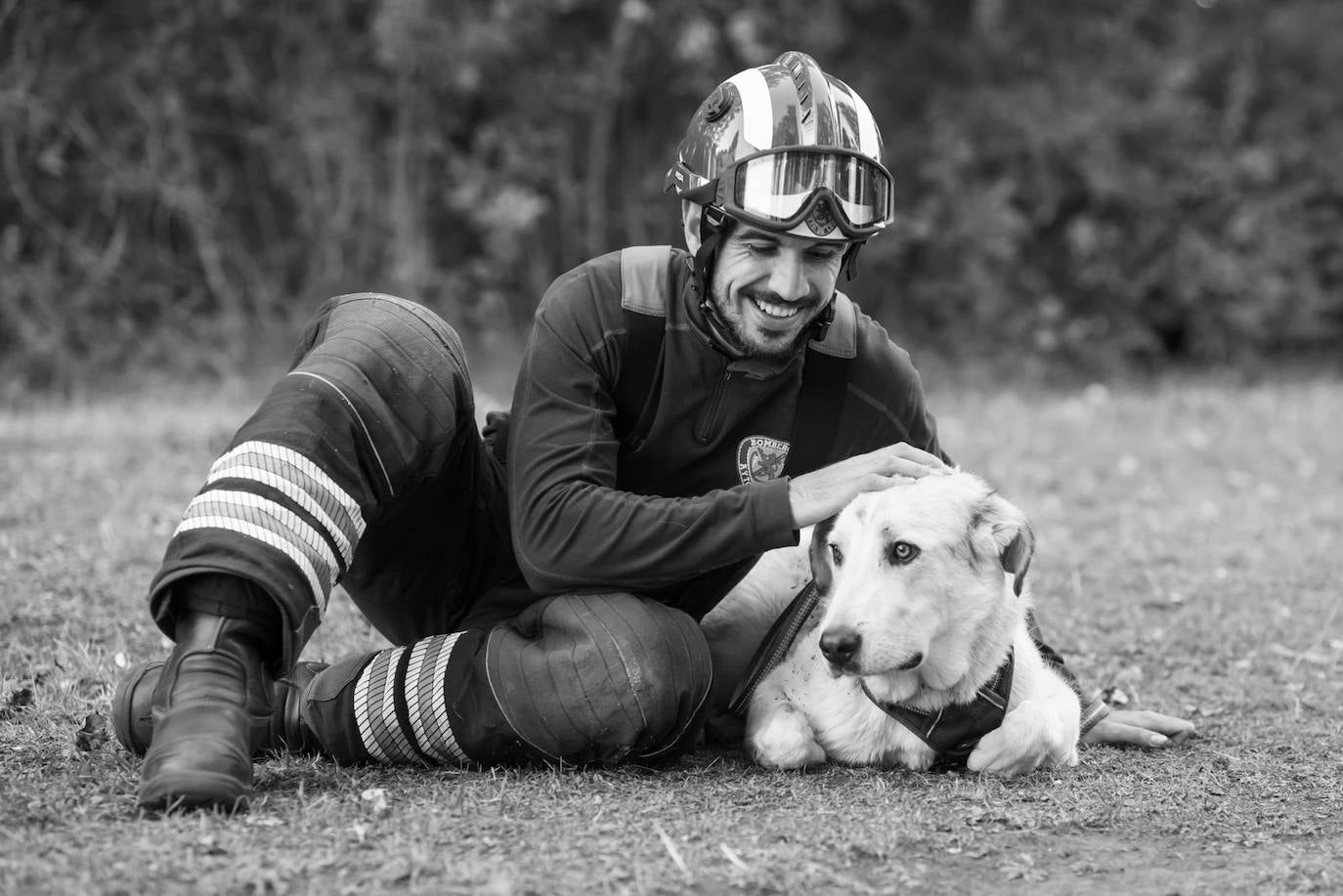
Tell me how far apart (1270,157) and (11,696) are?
13607 millimetres

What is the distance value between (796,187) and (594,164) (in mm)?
9033

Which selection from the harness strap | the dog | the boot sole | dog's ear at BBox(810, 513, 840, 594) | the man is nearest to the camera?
the boot sole

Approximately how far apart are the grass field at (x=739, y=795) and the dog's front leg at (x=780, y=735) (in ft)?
0.24

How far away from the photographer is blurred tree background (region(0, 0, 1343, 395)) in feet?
36.4

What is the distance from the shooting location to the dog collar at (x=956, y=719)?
381 centimetres

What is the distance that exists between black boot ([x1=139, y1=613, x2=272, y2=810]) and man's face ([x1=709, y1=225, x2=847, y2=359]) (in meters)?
1.44

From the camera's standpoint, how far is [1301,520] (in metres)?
8.30

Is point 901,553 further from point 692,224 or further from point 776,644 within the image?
point 692,224

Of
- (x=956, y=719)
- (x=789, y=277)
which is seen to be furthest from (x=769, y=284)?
(x=956, y=719)

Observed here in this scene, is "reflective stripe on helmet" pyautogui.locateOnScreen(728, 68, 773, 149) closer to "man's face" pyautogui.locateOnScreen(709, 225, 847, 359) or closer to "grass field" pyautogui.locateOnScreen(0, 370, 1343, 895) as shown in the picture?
"man's face" pyautogui.locateOnScreen(709, 225, 847, 359)

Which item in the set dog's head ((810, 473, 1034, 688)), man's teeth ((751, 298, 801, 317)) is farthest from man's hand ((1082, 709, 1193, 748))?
man's teeth ((751, 298, 801, 317))

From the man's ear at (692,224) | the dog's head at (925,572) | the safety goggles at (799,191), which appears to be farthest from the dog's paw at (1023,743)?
the man's ear at (692,224)

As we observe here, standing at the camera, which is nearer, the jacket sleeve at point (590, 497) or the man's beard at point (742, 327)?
the jacket sleeve at point (590, 497)

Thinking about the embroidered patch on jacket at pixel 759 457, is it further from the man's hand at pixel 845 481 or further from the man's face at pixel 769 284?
the man's hand at pixel 845 481
